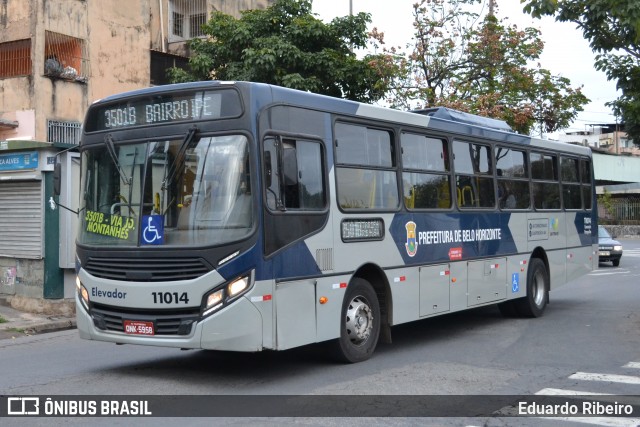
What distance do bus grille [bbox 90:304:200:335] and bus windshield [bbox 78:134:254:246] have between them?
706mm

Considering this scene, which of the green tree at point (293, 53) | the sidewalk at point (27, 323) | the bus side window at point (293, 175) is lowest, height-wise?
the sidewalk at point (27, 323)

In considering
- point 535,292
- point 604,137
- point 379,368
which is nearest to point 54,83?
point 535,292

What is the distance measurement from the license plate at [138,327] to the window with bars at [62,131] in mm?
15878

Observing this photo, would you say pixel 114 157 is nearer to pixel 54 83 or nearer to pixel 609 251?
pixel 54 83

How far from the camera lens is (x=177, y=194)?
8.00m

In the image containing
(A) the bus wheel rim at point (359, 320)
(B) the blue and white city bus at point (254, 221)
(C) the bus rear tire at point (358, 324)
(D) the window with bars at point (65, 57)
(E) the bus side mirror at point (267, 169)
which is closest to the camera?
(B) the blue and white city bus at point (254, 221)

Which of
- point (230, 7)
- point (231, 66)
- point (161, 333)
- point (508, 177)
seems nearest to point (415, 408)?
point (161, 333)

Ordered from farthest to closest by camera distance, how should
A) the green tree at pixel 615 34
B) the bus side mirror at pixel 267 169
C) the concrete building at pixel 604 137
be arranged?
the concrete building at pixel 604 137 → the green tree at pixel 615 34 → the bus side mirror at pixel 267 169

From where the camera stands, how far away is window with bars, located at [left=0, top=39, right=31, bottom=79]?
913 inches

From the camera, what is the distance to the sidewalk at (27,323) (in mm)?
13062

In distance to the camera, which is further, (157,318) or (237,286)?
(157,318)

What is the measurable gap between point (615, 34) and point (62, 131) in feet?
53.7

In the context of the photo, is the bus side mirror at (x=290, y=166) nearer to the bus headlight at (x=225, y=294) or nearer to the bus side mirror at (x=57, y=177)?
the bus headlight at (x=225, y=294)

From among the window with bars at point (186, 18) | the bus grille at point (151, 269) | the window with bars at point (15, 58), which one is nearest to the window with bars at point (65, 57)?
A: the window with bars at point (15, 58)
